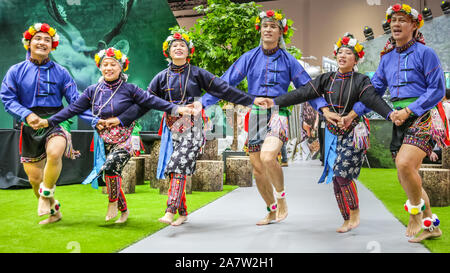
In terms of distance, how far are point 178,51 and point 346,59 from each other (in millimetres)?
1411

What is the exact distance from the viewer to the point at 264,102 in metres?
3.48

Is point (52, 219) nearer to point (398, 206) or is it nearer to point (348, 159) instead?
point (348, 159)

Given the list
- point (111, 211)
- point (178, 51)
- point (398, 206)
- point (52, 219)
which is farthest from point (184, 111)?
point (398, 206)

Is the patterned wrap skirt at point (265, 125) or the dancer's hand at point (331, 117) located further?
the patterned wrap skirt at point (265, 125)

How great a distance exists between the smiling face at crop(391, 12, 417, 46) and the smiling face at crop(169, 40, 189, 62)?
5.56 ft

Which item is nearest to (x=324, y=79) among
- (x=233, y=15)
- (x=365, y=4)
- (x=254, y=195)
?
(x=254, y=195)

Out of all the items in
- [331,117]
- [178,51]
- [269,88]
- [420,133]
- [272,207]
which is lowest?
[272,207]

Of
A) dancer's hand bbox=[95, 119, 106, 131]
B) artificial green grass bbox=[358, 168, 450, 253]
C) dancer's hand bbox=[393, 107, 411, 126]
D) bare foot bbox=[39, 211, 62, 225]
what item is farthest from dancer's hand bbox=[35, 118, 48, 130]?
artificial green grass bbox=[358, 168, 450, 253]

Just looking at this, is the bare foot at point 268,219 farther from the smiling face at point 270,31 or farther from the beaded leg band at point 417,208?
the smiling face at point 270,31

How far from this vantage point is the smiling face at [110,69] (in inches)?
137

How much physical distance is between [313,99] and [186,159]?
1170 mm

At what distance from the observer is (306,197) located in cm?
541

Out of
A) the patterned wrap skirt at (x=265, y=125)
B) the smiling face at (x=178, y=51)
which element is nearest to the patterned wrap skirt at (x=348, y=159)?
the patterned wrap skirt at (x=265, y=125)

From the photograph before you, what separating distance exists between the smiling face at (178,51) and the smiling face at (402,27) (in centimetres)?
169
